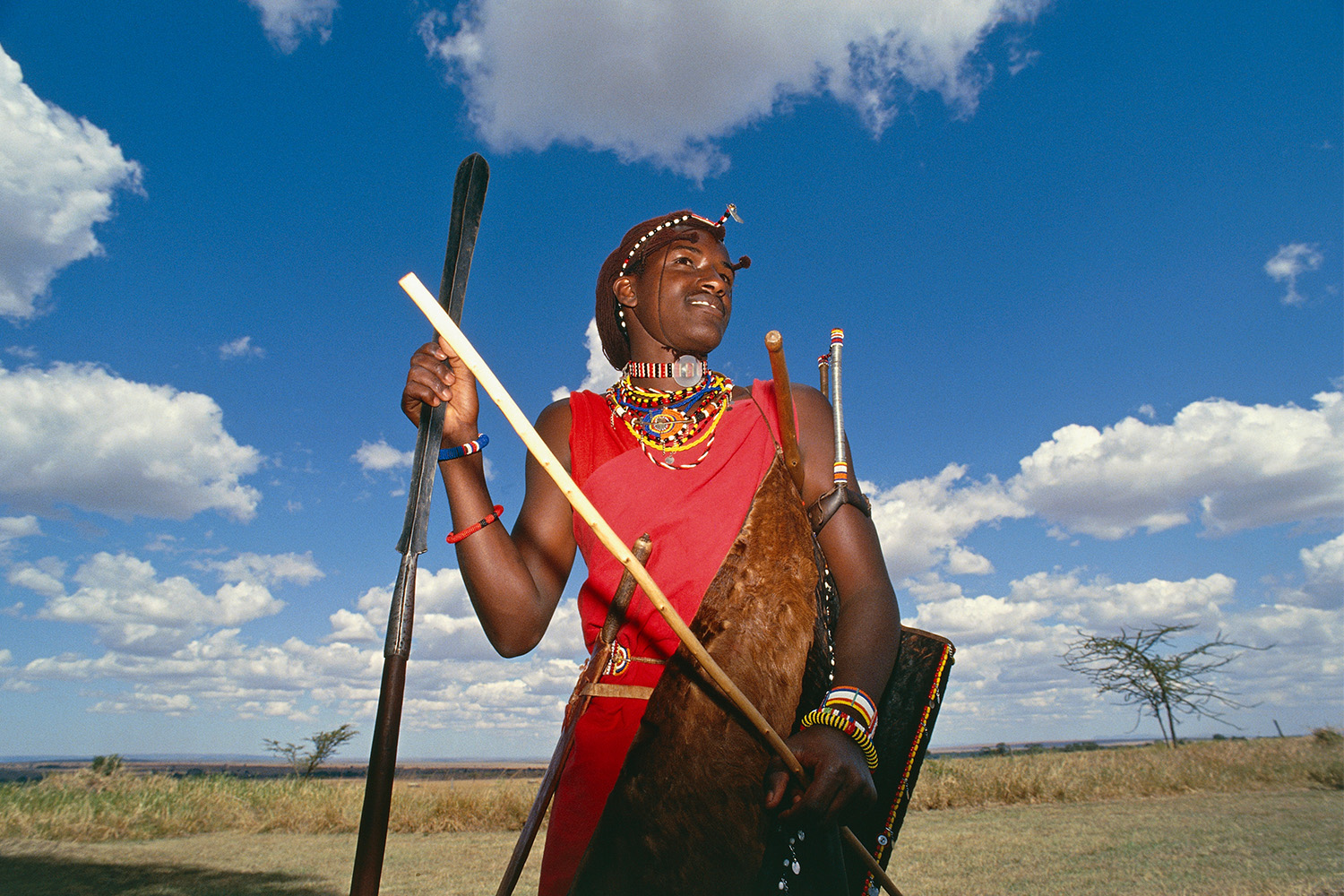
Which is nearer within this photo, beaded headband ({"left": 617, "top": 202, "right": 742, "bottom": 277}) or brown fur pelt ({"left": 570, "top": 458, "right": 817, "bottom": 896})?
brown fur pelt ({"left": 570, "top": 458, "right": 817, "bottom": 896})

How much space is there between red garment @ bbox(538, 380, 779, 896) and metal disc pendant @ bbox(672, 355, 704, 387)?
160 millimetres

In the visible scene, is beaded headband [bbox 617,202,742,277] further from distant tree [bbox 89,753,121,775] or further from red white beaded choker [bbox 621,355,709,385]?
distant tree [bbox 89,753,121,775]

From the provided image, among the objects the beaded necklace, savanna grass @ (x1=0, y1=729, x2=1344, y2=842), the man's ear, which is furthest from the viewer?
savanna grass @ (x1=0, y1=729, x2=1344, y2=842)

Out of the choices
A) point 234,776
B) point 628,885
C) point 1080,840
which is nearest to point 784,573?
point 628,885

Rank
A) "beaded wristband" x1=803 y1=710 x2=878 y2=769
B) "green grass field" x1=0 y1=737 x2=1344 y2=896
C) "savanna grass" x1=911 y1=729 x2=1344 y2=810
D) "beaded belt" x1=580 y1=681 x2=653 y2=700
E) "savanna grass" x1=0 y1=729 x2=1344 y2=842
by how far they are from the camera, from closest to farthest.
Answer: "beaded wristband" x1=803 y1=710 x2=878 y2=769 → "beaded belt" x1=580 y1=681 x2=653 y2=700 → "green grass field" x1=0 y1=737 x2=1344 y2=896 → "savanna grass" x1=0 y1=729 x2=1344 y2=842 → "savanna grass" x1=911 y1=729 x2=1344 y2=810

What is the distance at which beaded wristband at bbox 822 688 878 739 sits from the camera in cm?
178

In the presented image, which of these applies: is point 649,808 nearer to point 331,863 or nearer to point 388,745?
point 388,745

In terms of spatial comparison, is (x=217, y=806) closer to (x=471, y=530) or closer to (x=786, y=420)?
(x=471, y=530)

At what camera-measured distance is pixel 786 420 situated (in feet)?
6.97

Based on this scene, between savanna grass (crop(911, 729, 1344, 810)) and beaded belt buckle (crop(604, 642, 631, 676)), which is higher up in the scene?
beaded belt buckle (crop(604, 642, 631, 676))

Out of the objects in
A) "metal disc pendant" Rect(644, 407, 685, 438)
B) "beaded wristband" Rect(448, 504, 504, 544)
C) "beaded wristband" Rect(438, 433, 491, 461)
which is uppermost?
"metal disc pendant" Rect(644, 407, 685, 438)

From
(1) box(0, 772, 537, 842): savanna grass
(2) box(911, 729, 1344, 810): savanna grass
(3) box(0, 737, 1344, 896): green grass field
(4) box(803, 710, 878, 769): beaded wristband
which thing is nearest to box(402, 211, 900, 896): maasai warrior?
(4) box(803, 710, 878, 769): beaded wristband

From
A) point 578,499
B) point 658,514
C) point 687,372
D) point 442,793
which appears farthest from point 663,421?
point 442,793

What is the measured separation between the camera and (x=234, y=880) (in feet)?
27.9
